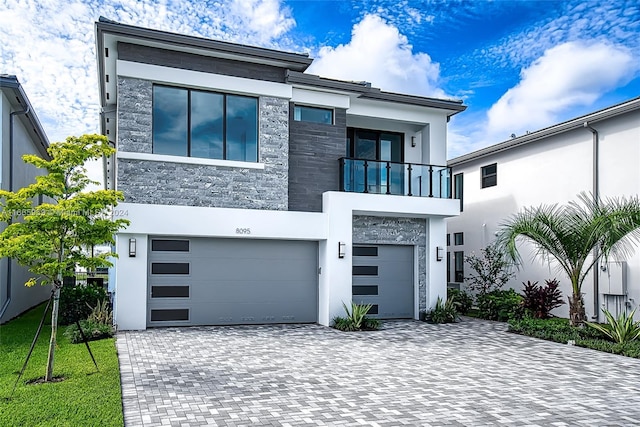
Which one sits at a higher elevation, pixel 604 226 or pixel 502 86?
pixel 502 86

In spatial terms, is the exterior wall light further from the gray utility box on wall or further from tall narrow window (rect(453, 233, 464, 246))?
tall narrow window (rect(453, 233, 464, 246))

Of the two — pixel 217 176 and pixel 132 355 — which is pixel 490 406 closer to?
pixel 132 355

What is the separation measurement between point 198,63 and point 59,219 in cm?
718

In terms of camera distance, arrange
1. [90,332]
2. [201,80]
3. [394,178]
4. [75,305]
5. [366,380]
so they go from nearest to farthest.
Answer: [366,380]
[90,332]
[75,305]
[201,80]
[394,178]

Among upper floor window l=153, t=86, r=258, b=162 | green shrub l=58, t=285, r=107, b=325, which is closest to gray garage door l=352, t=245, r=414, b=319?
upper floor window l=153, t=86, r=258, b=162

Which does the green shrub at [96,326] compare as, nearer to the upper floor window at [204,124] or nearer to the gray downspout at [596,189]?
the upper floor window at [204,124]

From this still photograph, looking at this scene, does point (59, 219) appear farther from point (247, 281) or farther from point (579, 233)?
point (579, 233)

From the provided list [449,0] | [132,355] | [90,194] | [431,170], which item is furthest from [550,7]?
[132,355]

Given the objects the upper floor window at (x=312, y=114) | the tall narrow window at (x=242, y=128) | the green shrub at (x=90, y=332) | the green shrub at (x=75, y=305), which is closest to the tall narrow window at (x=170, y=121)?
the tall narrow window at (x=242, y=128)

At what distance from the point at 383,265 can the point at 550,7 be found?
27.5 ft

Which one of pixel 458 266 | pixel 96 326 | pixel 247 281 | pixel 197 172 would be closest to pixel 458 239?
pixel 458 266

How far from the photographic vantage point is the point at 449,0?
13.6 meters

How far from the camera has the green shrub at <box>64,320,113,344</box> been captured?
11.0 m

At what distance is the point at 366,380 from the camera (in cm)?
836
